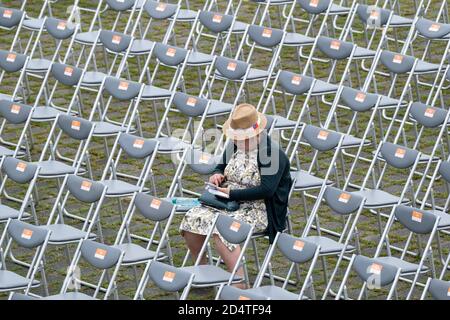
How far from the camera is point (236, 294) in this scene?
9.51 metres

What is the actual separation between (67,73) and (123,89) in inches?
29.6

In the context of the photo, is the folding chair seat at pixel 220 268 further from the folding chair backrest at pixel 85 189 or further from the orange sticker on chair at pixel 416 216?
the orange sticker on chair at pixel 416 216

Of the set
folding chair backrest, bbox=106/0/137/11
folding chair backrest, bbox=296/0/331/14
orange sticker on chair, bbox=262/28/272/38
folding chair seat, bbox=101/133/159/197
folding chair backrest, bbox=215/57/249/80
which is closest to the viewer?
folding chair seat, bbox=101/133/159/197

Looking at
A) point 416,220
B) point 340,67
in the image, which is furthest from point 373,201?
point 340,67

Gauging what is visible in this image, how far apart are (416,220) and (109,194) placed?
2518 millimetres

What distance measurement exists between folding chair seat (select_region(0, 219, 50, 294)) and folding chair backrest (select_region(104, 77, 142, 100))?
7.37 feet

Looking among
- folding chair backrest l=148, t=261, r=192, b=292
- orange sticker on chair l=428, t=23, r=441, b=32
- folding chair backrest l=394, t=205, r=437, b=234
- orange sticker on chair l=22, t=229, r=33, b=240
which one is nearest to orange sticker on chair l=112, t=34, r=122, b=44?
orange sticker on chair l=428, t=23, r=441, b=32

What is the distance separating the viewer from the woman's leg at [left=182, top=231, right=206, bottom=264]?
10867 millimetres

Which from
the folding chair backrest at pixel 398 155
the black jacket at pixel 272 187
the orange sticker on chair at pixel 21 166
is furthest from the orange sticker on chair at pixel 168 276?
the folding chair backrest at pixel 398 155

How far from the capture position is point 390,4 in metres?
15.3

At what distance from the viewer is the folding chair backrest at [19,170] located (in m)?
11.4

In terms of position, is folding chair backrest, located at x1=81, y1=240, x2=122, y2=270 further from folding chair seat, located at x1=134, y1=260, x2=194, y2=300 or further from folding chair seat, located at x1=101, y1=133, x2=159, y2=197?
folding chair seat, located at x1=101, y1=133, x2=159, y2=197
